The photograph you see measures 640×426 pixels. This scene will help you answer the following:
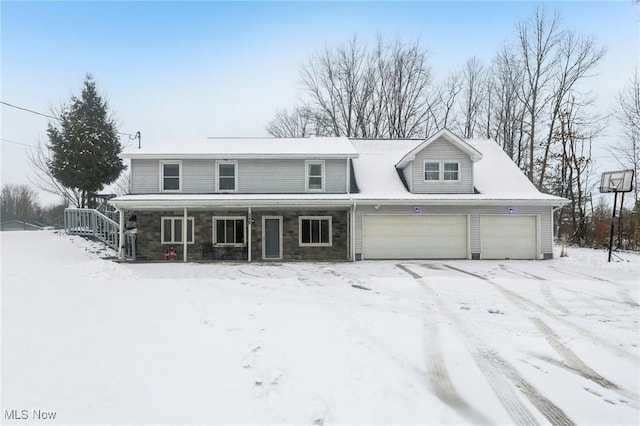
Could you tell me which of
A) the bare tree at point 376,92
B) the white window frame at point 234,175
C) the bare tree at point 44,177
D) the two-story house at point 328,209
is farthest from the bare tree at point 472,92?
the bare tree at point 44,177

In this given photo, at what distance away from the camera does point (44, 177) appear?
78.0 feet

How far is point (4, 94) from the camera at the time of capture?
14.5m

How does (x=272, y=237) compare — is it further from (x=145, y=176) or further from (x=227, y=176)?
(x=145, y=176)

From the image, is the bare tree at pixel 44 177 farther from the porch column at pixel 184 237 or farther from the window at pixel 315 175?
the window at pixel 315 175

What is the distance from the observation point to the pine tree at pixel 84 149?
20.2 m

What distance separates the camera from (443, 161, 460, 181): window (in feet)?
49.7

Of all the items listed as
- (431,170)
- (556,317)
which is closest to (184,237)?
(431,170)

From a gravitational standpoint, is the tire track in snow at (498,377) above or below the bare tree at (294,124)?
below

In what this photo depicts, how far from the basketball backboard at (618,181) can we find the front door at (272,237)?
1357 cm

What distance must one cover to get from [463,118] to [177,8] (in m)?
22.6

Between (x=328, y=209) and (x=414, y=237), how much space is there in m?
3.80

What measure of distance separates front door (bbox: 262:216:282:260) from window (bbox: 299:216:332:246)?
0.96 meters

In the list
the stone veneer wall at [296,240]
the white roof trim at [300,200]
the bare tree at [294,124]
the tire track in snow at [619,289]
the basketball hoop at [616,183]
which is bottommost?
the tire track in snow at [619,289]

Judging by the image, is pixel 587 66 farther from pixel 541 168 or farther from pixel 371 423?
pixel 371 423
